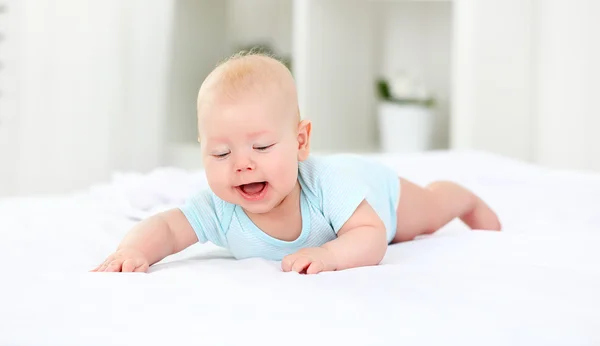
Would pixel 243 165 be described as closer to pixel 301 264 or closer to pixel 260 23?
pixel 301 264

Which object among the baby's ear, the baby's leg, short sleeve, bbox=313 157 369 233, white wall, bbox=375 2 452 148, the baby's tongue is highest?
white wall, bbox=375 2 452 148

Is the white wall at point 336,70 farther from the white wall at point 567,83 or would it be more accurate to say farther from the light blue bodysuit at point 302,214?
the light blue bodysuit at point 302,214

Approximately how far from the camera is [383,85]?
3094mm

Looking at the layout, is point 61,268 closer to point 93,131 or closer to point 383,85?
point 93,131

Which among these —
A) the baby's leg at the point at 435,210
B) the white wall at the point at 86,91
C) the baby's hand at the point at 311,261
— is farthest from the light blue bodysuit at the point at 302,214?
the white wall at the point at 86,91

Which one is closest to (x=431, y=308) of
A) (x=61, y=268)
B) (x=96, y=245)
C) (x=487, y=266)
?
(x=487, y=266)

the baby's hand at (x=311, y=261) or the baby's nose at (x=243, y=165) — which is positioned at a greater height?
the baby's nose at (x=243, y=165)

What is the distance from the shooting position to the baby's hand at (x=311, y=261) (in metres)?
0.92

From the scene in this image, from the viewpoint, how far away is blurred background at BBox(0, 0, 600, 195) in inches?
107

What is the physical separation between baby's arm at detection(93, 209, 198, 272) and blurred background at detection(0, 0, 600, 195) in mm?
1865

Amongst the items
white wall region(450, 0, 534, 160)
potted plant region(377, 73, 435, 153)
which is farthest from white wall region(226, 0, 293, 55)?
white wall region(450, 0, 534, 160)

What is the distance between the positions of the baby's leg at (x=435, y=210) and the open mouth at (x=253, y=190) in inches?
14.3

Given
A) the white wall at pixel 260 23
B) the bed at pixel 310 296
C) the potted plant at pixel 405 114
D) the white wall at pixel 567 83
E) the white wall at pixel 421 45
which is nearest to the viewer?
the bed at pixel 310 296

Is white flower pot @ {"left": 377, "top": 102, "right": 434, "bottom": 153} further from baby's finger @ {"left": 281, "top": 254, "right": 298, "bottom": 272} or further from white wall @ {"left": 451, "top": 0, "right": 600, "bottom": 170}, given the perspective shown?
baby's finger @ {"left": 281, "top": 254, "right": 298, "bottom": 272}
